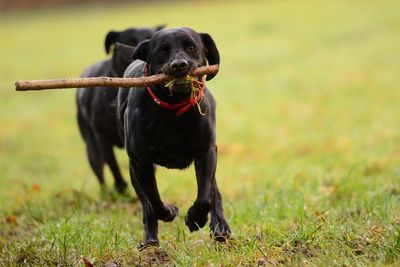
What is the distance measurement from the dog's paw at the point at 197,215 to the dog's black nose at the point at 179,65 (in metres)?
1.03

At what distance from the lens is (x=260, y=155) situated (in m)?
12.3

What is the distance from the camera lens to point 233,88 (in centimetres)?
1958

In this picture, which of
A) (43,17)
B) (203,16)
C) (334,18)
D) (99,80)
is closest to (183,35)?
(99,80)

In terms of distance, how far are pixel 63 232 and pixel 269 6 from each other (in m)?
33.3

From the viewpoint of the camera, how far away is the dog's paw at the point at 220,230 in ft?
18.0

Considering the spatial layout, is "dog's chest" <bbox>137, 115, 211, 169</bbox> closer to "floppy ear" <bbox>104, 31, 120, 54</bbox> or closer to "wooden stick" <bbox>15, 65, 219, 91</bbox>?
"wooden stick" <bbox>15, 65, 219, 91</bbox>

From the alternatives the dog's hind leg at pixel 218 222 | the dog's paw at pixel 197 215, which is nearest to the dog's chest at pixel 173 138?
the dog's paw at pixel 197 215

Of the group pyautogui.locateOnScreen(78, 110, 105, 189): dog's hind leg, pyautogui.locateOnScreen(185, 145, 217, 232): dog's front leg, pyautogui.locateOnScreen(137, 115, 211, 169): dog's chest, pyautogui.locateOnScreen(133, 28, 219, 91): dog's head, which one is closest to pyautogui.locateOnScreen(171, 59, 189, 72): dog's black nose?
pyautogui.locateOnScreen(133, 28, 219, 91): dog's head

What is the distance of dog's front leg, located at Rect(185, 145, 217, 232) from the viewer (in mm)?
5309

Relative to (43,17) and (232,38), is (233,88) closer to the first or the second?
(232,38)

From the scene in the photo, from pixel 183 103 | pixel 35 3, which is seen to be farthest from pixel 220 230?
pixel 35 3

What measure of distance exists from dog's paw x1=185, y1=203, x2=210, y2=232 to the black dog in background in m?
2.30

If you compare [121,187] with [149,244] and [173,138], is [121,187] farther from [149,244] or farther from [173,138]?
[173,138]

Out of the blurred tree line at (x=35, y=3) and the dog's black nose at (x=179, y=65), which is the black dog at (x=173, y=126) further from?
the blurred tree line at (x=35, y=3)
